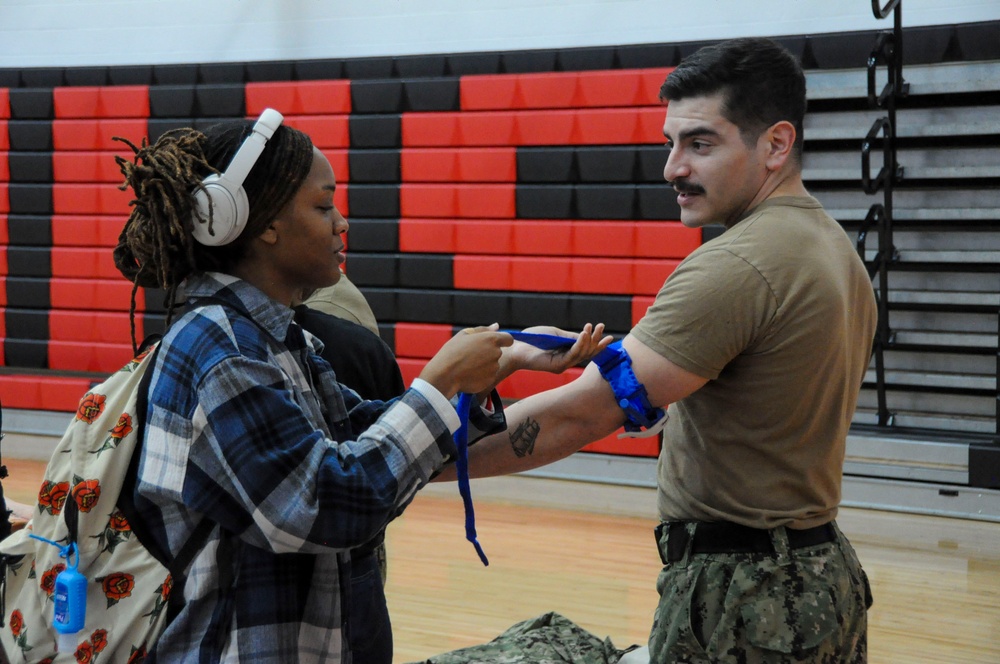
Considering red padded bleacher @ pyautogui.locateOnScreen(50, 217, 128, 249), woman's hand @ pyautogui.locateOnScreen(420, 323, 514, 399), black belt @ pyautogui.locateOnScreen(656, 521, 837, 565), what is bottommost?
black belt @ pyautogui.locateOnScreen(656, 521, 837, 565)

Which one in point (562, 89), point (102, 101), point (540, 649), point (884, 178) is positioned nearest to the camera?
point (540, 649)

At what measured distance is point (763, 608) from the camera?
1.49 metres

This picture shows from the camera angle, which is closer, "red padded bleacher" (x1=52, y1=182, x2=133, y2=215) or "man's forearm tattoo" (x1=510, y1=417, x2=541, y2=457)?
"man's forearm tattoo" (x1=510, y1=417, x2=541, y2=457)

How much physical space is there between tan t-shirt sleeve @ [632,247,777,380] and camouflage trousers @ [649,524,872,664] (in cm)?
29

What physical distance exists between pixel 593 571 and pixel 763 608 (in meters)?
2.81

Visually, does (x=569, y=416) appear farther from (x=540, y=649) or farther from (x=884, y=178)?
(x=884, y=178)

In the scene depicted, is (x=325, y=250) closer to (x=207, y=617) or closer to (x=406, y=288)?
(x=207, y=617)

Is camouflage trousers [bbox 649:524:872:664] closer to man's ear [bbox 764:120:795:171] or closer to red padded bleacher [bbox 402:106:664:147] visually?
man's ear [bbox 764:120:795:171]

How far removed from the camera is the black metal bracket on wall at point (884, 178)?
4.63 meters

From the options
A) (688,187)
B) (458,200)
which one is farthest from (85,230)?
(688,187)

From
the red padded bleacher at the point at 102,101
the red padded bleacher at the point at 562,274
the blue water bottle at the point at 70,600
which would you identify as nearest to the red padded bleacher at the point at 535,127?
the red padded bleacher at the point at 562,274

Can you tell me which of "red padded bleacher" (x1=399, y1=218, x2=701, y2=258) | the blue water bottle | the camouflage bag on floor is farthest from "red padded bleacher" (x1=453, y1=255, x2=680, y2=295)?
the blue water bottle

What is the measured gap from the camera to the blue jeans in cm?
131

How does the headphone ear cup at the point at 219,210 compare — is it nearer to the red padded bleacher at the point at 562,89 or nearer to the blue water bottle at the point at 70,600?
the blue water bottle at the point at 70,600
